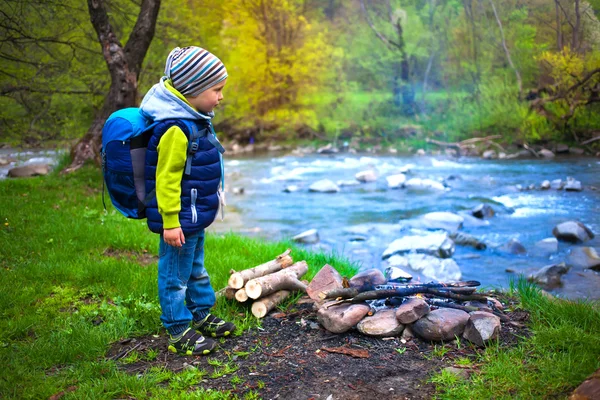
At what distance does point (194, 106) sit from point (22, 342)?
1895 millimetres

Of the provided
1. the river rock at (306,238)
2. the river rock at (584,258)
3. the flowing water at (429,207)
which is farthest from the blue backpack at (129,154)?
the river rock at (584,258)

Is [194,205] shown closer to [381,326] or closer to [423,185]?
[381,326]

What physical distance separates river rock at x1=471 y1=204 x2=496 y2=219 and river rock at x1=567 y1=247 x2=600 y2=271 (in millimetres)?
2214

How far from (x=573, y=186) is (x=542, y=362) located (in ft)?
27.2

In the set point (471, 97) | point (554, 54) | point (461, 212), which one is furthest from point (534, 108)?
point (461, 212)

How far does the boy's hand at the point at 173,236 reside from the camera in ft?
10.1

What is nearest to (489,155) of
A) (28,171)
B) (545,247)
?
(545,247)

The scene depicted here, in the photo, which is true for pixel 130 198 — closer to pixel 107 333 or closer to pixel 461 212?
pixel 107 333

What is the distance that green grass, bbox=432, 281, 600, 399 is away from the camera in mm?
2760

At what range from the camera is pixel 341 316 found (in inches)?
142

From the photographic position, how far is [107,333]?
141 inches

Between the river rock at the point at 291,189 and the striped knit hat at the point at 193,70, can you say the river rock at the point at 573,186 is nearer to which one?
the river rock at the point at 291,189

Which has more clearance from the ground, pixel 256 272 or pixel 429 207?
pixel 256 272

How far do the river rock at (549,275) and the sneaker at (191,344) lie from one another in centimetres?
404
